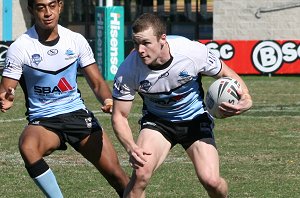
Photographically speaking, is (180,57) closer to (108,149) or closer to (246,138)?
(108,149)

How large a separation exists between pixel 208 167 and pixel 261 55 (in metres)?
19.9

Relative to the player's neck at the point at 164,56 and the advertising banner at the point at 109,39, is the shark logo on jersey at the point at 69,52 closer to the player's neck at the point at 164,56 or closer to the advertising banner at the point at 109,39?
the player's neck at the point at 164,56

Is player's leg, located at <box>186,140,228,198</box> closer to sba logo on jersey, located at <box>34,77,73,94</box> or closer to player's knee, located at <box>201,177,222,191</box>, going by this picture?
player's knee, located at <box>201,177,222,191</box>

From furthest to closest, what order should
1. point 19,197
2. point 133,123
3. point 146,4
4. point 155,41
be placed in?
point 146,4, point 133,123, point 19,197, point 155,41

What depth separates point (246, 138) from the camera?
14992 mm

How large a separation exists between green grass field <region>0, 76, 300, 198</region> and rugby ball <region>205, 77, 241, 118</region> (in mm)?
2017

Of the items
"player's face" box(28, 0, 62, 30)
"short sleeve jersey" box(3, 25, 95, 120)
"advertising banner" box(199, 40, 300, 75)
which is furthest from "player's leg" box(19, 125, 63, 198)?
"advertising banner" box(199, 40, 300, 75)

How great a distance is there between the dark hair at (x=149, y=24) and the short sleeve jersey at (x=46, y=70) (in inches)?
39.2

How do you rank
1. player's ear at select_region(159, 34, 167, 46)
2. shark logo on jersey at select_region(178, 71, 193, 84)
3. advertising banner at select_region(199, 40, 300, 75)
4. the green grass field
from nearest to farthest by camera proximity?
1. player's ear at select_region(159, 34, 167, 46)
2. shark logo on jersey at select_region(178, 71, 193, 84)
3. the green grass field
4. advertising banner at select_region(199, 40, 300, 75)

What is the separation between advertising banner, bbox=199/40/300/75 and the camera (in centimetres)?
2781

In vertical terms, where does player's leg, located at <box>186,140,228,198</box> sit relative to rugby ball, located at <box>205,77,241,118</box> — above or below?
below

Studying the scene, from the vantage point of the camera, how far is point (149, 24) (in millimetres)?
7887

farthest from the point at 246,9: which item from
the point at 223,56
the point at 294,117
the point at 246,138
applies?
the point at 246,138

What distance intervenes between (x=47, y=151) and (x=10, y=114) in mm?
10152
